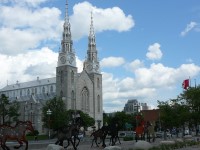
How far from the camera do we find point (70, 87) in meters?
141

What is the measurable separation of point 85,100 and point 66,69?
16982mm

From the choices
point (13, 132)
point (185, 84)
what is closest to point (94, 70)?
point (185, 84)

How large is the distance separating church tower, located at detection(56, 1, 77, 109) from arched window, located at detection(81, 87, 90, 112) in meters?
7.25

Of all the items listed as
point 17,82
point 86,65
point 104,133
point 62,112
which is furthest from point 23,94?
point 104,133

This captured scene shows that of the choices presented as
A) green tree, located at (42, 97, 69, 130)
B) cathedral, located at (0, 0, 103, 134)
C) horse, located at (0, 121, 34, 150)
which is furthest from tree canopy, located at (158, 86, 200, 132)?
cathedral, located at (0, 0, 103, 134)

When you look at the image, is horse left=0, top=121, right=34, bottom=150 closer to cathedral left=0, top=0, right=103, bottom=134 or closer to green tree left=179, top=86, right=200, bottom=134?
green tree left=179, top=86, right=200, bottom=134

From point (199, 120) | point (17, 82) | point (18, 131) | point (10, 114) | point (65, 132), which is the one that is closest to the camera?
point (18, 131)

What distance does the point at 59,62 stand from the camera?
472ft

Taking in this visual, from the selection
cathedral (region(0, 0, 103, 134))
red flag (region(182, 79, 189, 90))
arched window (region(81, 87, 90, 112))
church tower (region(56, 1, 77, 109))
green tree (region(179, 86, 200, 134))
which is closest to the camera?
green tree (region(179, 86, 200, 134))

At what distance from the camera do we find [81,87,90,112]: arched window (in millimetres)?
148875

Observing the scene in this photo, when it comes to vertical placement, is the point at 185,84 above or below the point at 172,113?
above

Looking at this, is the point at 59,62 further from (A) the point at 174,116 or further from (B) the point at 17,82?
(A) the point at 174,116

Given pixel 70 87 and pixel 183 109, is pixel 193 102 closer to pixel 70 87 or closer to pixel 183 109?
pixel 183 109

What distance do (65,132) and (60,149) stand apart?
124 inches
